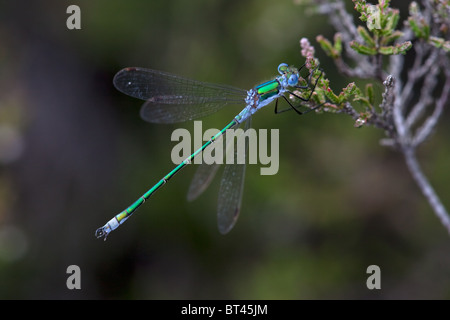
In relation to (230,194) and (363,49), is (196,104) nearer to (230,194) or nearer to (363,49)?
(230,194)

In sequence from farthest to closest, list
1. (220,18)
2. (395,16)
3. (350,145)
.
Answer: (220,18), (350,145), (395,16)

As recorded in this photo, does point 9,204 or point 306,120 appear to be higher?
point 306,120

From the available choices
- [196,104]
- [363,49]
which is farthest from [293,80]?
[196,104]

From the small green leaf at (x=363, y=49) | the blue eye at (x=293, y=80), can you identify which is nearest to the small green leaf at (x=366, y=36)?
the small green leaf at (x=363, y=49)

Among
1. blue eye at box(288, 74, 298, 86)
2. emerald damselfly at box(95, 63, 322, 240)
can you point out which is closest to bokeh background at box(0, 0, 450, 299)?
emerald damselfly at box(95, 63, 322, 240)

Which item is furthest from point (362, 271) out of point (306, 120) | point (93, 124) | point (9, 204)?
point (9, 204)

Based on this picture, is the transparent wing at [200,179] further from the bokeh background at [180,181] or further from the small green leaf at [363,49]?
the small green leaf at [363,49]

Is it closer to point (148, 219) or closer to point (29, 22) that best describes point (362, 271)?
point (148, 219)
